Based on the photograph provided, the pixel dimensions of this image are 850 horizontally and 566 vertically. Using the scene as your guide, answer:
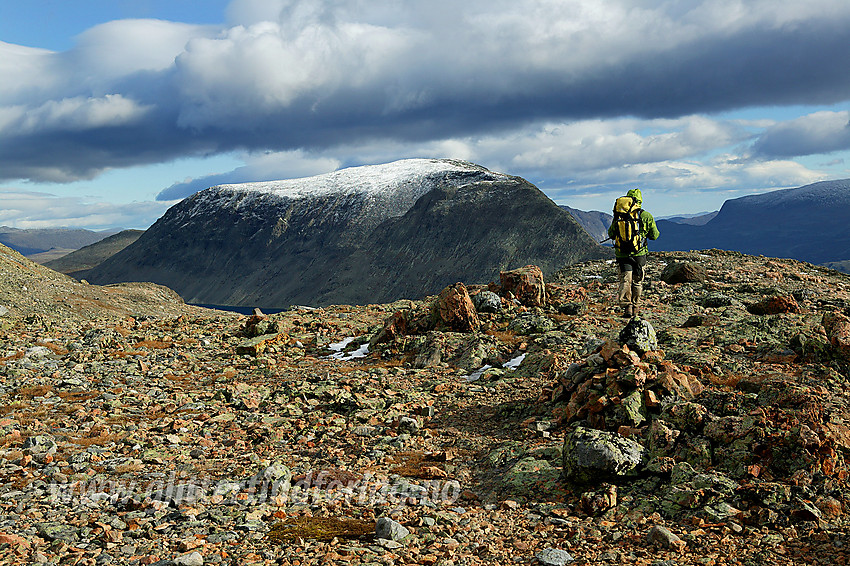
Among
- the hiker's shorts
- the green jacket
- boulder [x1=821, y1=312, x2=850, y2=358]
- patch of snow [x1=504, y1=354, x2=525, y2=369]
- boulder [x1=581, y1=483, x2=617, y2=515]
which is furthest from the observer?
the hiker's shorts

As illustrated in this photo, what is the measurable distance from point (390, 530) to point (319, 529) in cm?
107

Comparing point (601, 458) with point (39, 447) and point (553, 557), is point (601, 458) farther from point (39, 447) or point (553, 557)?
point (39, 447)

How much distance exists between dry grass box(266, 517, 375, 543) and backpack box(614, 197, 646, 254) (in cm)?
1443

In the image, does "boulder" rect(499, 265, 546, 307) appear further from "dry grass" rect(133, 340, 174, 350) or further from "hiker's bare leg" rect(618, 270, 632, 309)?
"dry grass" rect(133, 340, 174, 350)

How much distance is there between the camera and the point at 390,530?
7.41 metres

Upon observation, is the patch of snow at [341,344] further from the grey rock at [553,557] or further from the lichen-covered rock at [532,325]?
the grey rock at [553,557]

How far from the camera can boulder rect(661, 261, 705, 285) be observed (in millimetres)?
27500

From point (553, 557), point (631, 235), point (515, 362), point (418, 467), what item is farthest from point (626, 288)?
point (553, 557)

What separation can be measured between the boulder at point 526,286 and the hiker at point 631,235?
4.20 metres

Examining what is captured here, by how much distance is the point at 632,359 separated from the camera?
38.5 ft

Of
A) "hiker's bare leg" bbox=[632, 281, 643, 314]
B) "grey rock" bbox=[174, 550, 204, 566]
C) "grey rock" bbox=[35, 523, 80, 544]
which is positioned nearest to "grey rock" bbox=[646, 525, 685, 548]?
"grey rock" bbox=[174, 550, 204, 566]

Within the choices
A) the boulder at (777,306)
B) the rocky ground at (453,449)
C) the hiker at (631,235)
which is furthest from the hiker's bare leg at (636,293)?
the boulder at (777,306)

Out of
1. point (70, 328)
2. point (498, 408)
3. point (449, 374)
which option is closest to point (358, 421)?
point (498, 408)

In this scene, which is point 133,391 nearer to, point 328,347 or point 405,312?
point 328,347
